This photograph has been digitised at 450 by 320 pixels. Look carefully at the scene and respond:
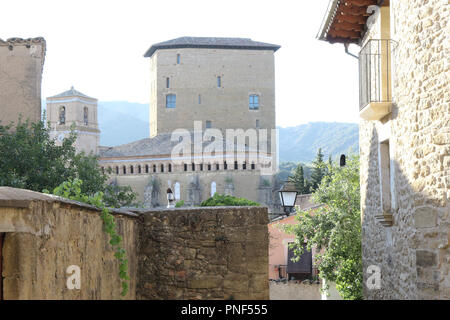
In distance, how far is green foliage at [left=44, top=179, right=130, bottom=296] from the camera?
19.4ft

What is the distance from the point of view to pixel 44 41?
20.7 meters

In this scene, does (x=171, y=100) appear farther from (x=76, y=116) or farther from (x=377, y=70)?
(x=377, y=70)

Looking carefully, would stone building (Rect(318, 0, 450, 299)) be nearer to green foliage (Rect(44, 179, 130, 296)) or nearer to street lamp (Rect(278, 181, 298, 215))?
street lamp (Rect(278, 181, 298, 215))

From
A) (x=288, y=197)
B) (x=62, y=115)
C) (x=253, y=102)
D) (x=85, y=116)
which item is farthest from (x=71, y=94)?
(x=288, y=197)

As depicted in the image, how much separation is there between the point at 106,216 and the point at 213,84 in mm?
66844

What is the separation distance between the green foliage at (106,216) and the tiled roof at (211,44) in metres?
65.6

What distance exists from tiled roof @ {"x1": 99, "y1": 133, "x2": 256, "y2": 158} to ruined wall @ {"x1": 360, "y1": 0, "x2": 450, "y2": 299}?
174 ft

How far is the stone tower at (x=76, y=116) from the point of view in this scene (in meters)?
64.9

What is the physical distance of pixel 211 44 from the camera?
71.2 metres

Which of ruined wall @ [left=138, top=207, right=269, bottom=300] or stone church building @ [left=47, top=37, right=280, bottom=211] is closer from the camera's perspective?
ruined wall @ [left=138, top=207, right=269, bottom=300]

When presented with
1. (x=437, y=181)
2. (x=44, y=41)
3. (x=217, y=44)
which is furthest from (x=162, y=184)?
(x=437, y=181)

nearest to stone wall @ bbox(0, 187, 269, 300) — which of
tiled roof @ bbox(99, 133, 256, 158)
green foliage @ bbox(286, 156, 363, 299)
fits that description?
green foliage @ bbox(286, 156, 363, 299)

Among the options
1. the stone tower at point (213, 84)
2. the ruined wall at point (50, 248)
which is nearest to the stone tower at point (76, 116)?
the stone tower at point (213, 84)

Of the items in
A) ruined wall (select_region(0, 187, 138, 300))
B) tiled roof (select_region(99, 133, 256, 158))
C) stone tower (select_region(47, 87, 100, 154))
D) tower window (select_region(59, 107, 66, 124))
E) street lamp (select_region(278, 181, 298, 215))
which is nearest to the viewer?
ruined wall (select_region(0, 187, 138, 300))
